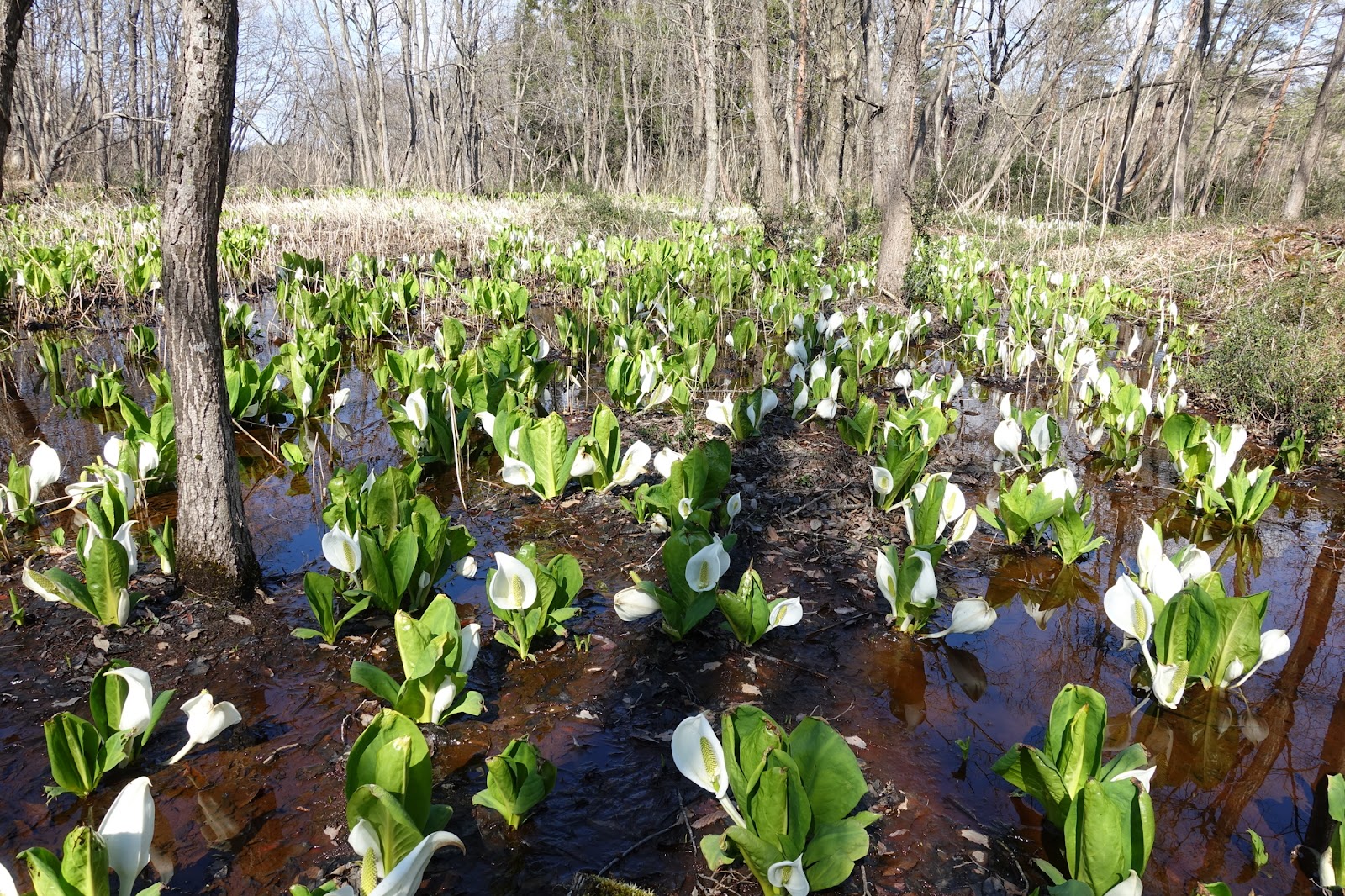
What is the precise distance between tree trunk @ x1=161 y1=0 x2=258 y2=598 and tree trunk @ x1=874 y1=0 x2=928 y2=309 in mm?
6099

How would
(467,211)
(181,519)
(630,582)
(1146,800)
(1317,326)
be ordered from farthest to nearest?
(467,211), (1317,326), (630,582), (181,519), (1146,800)

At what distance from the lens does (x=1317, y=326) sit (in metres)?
5.77

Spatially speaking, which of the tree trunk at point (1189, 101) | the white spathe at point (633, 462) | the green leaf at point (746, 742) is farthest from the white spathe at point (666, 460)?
the tree trunk at point (1189, 101)

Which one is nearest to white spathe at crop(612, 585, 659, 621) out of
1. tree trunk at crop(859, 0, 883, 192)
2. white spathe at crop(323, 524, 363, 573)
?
white spathe at crop(323, 524, 363, 573)

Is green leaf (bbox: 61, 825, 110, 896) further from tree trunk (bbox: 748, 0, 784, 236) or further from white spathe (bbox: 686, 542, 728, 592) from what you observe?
tree trunk (bbox: 748, 0, 784, 236)

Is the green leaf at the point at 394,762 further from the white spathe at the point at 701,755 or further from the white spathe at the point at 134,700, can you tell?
the white spathe at the point at 134,700

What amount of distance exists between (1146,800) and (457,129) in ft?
102

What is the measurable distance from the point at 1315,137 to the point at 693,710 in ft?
50.4

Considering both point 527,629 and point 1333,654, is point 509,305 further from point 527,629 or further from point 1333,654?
point 1333,654

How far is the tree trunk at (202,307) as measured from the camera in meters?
2.15

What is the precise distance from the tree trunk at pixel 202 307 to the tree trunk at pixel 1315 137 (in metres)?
14.9

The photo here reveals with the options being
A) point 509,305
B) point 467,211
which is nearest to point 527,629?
point 509,305

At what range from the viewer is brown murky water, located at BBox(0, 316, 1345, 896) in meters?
1.71

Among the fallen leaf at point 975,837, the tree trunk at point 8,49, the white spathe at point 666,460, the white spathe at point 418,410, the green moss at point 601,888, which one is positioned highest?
the tree trunk at point 8,49
